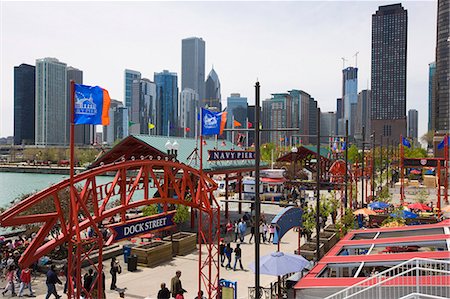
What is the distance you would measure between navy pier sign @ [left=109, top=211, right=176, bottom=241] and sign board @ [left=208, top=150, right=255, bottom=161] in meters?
13.8

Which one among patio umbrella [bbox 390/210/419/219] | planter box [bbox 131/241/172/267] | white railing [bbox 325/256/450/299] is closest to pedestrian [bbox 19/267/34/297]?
planter box [bbox 131/241/172/267]

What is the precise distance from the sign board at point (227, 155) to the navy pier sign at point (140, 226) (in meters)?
13.8

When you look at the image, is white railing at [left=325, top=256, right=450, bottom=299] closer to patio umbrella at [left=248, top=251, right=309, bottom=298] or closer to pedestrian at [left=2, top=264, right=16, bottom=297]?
patio umbrella at [left=248, top=251, right=309, bottom=298]

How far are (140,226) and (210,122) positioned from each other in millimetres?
7223

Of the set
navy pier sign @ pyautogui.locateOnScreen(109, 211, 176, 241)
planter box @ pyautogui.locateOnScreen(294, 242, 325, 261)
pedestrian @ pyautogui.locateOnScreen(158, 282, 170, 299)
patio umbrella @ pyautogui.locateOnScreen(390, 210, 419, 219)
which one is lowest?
planter box @ pyautogui.locateOnScreen(294, 242, 325, 261)

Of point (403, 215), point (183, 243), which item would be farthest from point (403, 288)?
point (403, 215)

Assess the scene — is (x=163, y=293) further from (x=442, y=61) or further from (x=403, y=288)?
(x=442, y=61)

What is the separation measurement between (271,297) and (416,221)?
1724 cm

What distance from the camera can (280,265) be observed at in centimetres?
1478

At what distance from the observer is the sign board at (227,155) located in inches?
1137

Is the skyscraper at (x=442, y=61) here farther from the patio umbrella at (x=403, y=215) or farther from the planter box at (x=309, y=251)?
the planter box at (x=309, y=251)

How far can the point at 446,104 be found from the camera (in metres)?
130

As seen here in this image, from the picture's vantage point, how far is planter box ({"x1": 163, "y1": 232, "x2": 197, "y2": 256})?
961 inches

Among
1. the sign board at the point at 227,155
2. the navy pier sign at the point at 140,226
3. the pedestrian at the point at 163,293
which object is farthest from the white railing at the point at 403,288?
the sign board at the point at 227,155
